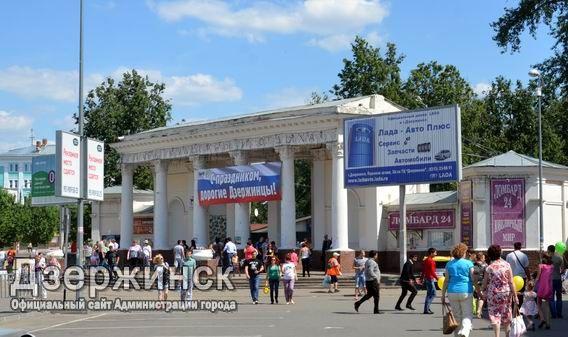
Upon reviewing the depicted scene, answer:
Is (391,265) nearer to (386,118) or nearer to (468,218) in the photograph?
(468,218)

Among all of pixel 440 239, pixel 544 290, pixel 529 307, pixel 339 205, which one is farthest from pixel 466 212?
pixel 529 307

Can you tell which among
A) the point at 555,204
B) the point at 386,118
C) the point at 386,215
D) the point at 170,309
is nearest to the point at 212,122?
the point at 386,215

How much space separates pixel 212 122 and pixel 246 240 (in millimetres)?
6730

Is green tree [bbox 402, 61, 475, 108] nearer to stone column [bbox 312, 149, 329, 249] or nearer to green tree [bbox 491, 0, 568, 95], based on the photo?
stone column [bbox 312, 149, 329, 249]

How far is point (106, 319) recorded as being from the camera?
A: 23547mm

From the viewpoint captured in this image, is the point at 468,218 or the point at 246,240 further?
the point at 246,240

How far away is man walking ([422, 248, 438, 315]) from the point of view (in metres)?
23.7

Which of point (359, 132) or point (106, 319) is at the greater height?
point (359, 132)

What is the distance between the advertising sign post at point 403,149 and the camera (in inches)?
1339

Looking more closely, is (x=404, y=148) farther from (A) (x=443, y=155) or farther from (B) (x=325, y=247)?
(B) (x=325, y=247)

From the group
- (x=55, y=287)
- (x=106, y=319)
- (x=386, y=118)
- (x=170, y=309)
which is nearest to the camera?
(x=106, y=319)

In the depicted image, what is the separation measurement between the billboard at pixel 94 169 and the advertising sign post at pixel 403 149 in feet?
42.2

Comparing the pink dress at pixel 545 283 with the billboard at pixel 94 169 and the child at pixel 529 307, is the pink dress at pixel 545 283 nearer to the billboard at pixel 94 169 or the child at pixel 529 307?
the child at pixel 529 307

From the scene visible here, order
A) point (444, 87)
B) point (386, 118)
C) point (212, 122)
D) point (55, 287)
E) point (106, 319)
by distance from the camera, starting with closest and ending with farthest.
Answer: point (106, 319), point (55, 287), point (386, 118), point (212, 122), point (444, 87)
